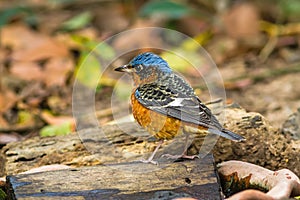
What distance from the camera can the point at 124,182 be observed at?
4.23 meters

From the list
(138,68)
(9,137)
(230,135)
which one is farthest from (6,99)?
(230,135)

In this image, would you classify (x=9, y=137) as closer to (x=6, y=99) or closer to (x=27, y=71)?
(x=6, y=99)

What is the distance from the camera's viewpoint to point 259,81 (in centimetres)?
795

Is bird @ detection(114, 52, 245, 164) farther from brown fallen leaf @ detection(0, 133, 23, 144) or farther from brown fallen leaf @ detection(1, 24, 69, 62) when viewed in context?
brown fallen leaf @ detection(1, 24, 69, 62)

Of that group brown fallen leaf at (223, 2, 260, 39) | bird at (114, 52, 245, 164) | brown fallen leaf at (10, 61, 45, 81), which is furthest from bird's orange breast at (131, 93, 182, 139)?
brown fallen leaf at (223, 2, 260, 39)

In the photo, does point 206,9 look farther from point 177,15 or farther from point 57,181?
point 57,181

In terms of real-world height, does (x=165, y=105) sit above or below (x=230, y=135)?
above

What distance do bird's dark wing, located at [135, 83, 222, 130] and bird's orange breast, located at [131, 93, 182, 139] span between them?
0.15 ft

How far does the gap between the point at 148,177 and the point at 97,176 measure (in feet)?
1.05

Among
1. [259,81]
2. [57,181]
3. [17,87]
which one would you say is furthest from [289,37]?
[57,181]

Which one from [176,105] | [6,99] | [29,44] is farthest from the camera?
[29,44]

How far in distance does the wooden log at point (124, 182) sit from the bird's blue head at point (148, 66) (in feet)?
2.02

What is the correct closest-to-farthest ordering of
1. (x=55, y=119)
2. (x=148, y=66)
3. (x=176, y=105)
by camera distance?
(x=176, y=105)
(x=148, y=66)
(x=55, y=119)

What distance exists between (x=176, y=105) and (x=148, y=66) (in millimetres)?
377
